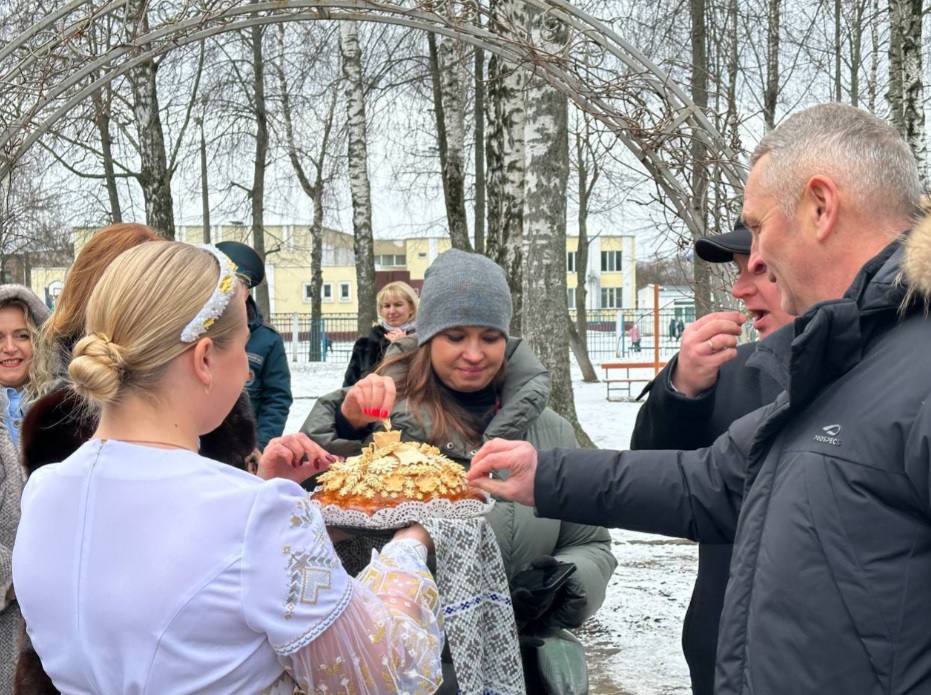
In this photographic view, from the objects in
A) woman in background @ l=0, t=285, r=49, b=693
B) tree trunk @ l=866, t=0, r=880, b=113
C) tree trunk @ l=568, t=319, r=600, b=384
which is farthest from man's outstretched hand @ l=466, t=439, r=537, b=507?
tree trunk @ l=568, t=319, r=600, b=384

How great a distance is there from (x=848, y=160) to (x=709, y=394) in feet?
3.63

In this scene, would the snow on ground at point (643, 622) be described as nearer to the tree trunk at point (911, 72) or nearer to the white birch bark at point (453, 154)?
the tree trunk at point (911, 72)

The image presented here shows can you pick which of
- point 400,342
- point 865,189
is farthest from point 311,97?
point 865,189

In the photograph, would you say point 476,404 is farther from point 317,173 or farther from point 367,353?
point 317,173

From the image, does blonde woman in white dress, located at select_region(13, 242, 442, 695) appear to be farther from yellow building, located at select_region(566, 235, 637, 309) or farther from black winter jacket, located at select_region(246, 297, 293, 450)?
yellow building, located at select_region(566, 235, 637, 309)

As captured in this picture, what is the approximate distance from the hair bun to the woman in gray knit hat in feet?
3.89

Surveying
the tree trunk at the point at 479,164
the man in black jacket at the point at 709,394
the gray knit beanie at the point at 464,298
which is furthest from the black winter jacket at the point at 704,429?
the tree trunk at the point at 479,164

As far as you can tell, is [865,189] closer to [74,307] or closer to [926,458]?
[926,458]

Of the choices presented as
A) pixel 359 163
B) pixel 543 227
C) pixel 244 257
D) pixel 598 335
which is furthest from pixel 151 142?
pixel 598 335

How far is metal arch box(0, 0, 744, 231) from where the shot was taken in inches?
172

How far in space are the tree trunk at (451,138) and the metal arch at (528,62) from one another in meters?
7.60

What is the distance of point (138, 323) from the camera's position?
1592 mm

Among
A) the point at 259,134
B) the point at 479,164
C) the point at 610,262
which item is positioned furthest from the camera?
the point at 610,262

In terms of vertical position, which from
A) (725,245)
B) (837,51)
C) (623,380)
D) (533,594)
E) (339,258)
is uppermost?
(837,51)
